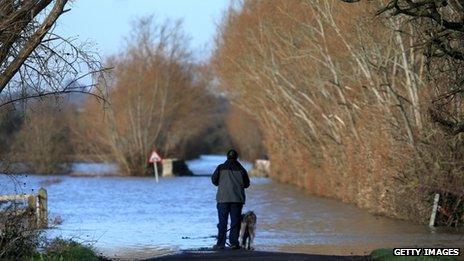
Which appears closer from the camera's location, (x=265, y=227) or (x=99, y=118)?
(x=265, y=227)

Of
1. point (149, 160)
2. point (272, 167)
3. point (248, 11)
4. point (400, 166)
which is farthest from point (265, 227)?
point (149, 160)

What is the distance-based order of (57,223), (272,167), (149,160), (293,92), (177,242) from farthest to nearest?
1. (149,160)
2. (272,167)
3. (293,92)
4. (57,223)
5. (177,242)

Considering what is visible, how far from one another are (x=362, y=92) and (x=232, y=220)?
14410mm

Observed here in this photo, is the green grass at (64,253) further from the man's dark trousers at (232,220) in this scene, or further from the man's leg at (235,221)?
the man's leg at (235,221)

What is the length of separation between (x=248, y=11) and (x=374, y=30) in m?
17.0

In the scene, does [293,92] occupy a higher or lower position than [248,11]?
lower

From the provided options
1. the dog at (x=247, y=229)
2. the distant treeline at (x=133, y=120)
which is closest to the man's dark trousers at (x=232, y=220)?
the dog at (x=247, y=229)

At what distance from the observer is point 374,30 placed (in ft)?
90.7

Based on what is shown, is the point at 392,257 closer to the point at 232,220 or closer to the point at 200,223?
the point at 232,220

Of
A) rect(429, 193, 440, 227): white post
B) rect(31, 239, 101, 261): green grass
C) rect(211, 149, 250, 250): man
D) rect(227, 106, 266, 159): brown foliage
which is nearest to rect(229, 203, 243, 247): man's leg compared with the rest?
rect(211, 149, 250, 250): man

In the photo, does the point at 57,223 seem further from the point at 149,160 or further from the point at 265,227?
the point at 149,160

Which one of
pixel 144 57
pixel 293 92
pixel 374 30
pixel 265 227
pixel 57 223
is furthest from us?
pixel 144 57

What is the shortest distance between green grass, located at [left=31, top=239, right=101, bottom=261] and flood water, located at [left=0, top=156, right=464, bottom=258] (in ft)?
3.85

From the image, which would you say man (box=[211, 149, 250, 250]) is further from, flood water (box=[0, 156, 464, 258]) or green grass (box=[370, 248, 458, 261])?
green grass (box=[370, 248, 458, 261])
